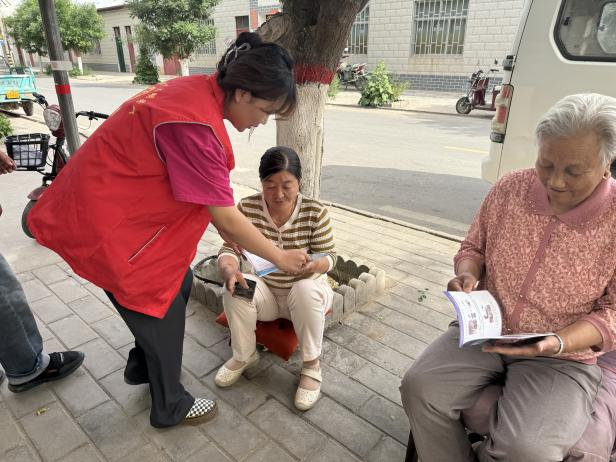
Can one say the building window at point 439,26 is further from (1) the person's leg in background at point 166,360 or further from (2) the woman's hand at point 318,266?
(1) the person's leg in background at point 166,360

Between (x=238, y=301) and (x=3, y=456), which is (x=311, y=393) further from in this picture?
(x=3, y=456)

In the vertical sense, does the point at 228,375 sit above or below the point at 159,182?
below

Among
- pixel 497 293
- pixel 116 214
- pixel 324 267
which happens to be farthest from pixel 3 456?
pixel 497 293

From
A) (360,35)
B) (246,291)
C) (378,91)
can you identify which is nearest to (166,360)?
(246,291)

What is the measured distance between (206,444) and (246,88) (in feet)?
4.67

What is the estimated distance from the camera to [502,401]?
1.43 metres

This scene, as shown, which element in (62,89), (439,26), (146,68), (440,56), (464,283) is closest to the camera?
(464,283)

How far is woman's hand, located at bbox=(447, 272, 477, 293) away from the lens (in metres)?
1.63

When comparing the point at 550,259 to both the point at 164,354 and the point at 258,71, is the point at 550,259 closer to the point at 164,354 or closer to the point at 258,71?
the point at 258,71

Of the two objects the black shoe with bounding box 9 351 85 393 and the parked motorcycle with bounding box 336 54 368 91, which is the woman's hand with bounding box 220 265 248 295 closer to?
the black shoe with bounding box 9 351 85 393

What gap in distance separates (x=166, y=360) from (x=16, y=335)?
814 millimetres

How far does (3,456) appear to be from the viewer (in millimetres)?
1782

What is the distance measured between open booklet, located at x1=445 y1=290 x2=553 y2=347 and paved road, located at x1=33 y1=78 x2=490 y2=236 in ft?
10.0

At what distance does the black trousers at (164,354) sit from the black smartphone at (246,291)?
24 centimetres
